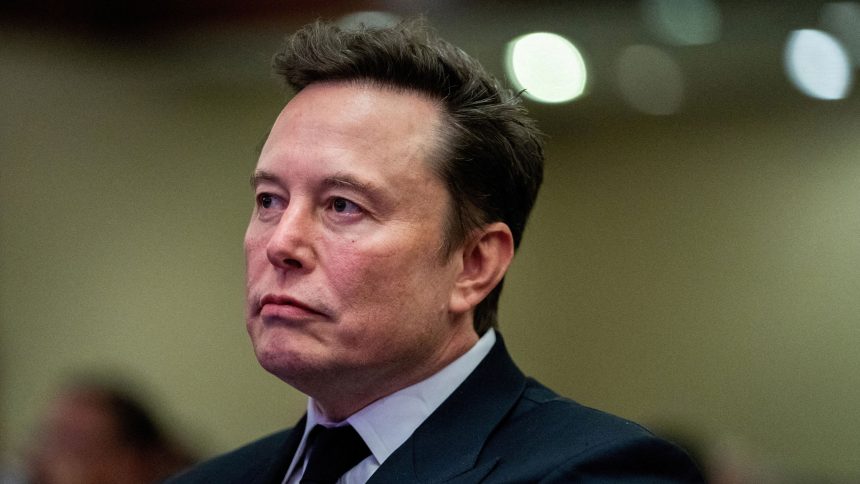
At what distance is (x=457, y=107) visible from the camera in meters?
1.75

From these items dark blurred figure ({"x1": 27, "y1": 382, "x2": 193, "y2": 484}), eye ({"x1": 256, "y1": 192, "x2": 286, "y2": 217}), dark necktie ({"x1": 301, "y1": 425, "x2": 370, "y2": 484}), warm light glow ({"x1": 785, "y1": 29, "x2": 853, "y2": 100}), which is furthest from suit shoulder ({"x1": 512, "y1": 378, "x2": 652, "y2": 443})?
Answer: warm light glow ({"x1": 785, "y1": 29, "x2": 853, "y2": 100})

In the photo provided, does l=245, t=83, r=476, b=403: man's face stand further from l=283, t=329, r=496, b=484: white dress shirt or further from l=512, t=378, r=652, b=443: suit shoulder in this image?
l=512, t=378, r=652, b=443: suit shoulder

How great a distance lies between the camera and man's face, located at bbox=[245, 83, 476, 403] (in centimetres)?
158

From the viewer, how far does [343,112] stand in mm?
1680

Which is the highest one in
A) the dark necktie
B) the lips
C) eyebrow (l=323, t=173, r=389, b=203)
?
eyebrow (l=323, t=173, r=389, b=203)

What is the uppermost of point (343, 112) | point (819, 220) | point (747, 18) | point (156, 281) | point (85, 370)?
point (747, 18)

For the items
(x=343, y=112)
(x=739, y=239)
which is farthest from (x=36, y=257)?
(x=343, y=112)

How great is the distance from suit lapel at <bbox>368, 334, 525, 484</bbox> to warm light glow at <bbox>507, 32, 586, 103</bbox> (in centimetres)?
251

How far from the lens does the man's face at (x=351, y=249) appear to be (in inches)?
62.3

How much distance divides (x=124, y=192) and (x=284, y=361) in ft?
14.4

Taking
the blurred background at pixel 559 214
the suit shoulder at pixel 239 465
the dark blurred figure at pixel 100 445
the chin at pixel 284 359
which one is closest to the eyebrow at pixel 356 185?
the chin at pixel 284 359

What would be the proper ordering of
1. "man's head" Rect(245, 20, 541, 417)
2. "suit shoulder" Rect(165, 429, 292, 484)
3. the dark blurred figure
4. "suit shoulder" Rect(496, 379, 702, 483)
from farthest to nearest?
the dark blurred figure, "suit shoulder" Rect(165, 429, 292, 484), "man's head" Rect(245, 20, 541, 417), "suit shoulder" Rect(496, 379, 702, 483)

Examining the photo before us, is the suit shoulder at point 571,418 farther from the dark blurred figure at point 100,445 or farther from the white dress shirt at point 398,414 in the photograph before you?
the dark blurred figure at point 100,445

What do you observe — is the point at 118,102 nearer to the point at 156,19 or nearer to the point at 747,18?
the point at 156,19
